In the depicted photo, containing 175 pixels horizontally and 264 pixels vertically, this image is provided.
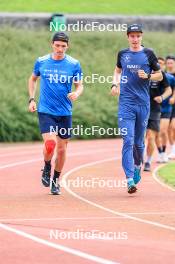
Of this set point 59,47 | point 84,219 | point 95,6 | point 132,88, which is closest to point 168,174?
point 132,88

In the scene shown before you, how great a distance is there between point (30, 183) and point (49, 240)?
6.83 meters

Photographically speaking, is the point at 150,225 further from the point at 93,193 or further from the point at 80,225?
the point at 93,193

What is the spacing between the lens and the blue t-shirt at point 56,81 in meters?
14.9

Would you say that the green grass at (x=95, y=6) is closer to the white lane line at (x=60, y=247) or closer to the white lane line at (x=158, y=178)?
the white lane line at (x=158, y=178)

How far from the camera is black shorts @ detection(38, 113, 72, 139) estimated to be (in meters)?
15.1

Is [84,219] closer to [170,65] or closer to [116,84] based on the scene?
[116,84]

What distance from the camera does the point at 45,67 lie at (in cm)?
1502

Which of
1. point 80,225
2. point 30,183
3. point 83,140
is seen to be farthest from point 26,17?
point 80,225

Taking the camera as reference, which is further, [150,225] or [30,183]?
[30,183]

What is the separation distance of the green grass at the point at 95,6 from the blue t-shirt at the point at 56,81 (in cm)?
2820

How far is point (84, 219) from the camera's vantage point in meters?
12.4

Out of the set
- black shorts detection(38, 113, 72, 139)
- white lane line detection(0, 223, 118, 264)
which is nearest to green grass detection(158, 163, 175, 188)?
black shorts detection(38, 113, 72, 139)

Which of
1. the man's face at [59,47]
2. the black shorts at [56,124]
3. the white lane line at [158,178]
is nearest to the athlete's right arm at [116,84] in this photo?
the black shorts at [56,124]

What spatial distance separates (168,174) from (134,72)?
13.2ft
